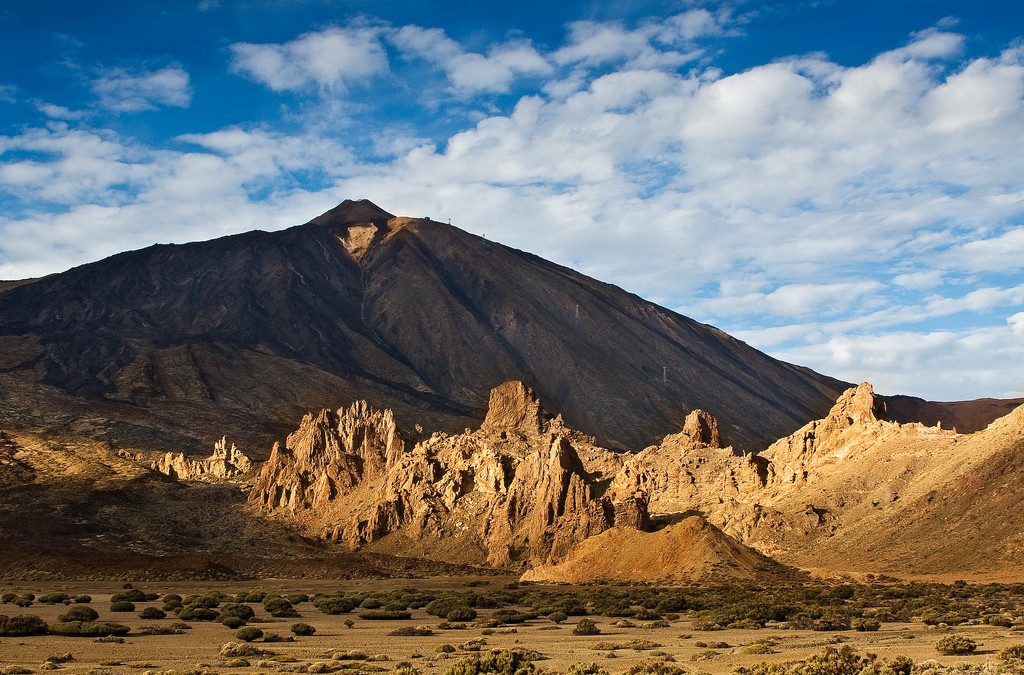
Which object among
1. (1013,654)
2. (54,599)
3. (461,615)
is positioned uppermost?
(1013,654)

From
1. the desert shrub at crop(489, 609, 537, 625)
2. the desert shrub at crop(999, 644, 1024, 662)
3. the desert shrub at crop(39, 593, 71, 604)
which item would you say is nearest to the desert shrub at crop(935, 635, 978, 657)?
the desert shrub at crop(999, 644, 1024, 662)

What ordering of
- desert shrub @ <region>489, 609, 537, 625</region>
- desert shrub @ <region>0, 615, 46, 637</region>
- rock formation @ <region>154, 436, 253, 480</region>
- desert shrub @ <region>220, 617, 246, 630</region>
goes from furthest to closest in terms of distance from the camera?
rock formation @ <region>154, 436, 253, 480</region> → desert shrub @ <region>489, 609, 537, 625</region> → desert shrub @ <region>220, 617, 246, 630</region> → desert shrub @ <region>0, 615, 46, 637</region>

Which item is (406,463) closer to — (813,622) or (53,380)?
(813,622)

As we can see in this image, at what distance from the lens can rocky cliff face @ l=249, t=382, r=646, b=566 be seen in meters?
79.9

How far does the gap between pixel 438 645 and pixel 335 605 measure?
18.1m

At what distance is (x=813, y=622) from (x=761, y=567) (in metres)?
27.4

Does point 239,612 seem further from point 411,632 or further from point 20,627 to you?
point 20,627

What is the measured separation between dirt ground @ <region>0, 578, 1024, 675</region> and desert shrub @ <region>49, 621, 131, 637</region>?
678 millimetres

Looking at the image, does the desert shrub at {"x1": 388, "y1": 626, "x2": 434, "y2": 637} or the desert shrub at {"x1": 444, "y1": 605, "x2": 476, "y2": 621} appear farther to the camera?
the desert shrub at {"x1": 444, "y1": 605, "x2": 476, "y2": 621}

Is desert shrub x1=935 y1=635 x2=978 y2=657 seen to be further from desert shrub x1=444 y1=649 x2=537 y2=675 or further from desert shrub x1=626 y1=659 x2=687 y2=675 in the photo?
desert shrub x1=444 y1=649 x2=537 y2=675

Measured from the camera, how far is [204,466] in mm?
129625

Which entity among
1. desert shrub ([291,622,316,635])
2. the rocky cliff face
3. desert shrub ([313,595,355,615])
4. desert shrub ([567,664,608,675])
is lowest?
desert shrub ([313,595,355,615])

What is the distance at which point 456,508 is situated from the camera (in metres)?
89.7

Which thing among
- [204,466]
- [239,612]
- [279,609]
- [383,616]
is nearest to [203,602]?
[279,609]
